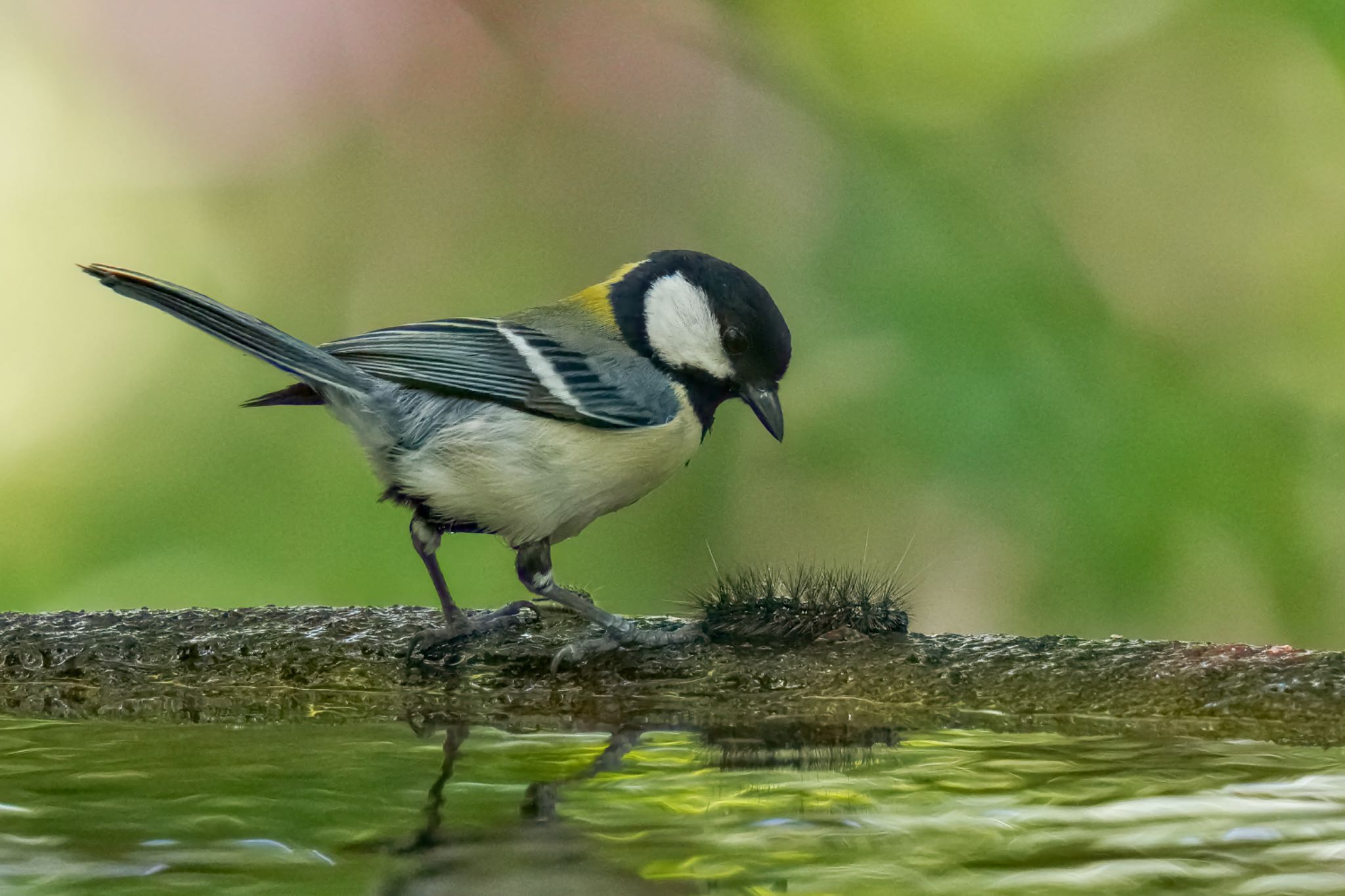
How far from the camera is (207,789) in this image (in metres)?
1.30

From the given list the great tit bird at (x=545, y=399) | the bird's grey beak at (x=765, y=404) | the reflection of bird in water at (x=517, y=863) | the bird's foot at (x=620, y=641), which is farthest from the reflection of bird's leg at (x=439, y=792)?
the bird's grey beak at (x=765, y=404)

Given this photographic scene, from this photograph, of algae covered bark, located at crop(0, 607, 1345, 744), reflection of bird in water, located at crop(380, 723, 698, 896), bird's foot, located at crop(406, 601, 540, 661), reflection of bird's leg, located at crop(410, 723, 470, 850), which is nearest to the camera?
reflection of bird in water, located at crop(380, 723, 698, 896)

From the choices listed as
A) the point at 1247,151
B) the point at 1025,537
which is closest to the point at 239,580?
the point at 1025,537

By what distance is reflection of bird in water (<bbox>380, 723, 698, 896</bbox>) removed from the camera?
946mm

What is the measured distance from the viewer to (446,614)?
6.75 feet

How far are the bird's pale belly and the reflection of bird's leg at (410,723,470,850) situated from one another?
49 cm

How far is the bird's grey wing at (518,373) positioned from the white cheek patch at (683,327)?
54mm

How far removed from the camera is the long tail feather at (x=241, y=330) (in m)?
1.78

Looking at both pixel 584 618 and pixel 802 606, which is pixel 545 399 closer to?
pixel 584 618

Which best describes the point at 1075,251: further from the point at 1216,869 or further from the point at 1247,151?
the point at 1216,869

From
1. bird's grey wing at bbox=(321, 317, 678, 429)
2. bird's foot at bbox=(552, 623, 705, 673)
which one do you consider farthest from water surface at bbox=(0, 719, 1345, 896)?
bird's grey wing at bbox=(321, 317, 678, 429)

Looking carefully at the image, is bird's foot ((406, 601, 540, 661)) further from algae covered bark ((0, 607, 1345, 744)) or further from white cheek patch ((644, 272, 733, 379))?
white cheek patch ((644, 272, 733, 379))

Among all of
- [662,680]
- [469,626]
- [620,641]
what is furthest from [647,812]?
[469,626]

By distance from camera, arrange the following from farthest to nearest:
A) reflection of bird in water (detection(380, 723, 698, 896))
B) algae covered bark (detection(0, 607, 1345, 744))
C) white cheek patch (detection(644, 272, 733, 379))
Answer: white cheek patch (detection(644, 272, 733, 379)) < algae covered bark (detection(0, 607, 1345, 744)) < reflection of bird in water (detection(380, 723, 698, 896))
